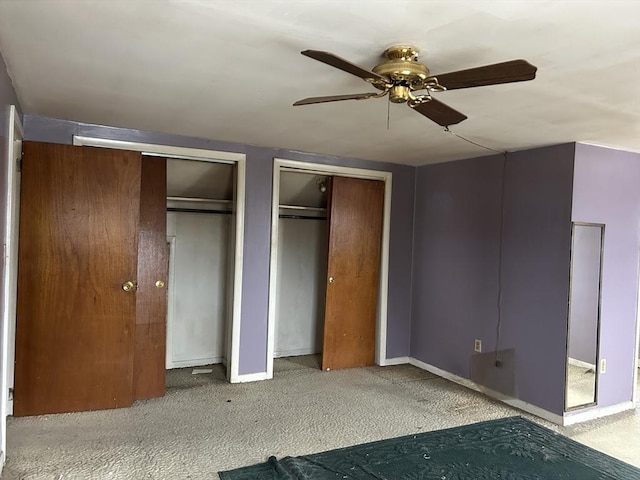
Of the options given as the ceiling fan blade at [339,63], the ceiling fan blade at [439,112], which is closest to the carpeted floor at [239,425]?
the ceiling fan blade at [439,112]

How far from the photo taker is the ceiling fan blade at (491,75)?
150cm

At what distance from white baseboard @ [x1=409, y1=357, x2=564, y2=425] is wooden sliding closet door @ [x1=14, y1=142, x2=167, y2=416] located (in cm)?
275

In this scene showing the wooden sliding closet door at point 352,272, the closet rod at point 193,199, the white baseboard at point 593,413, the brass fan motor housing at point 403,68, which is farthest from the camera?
the wooden sliding closet door at point 352,272

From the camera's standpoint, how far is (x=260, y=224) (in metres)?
4.05

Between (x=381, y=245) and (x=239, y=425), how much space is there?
2323mm

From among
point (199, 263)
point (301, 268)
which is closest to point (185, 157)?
point (199, 263)

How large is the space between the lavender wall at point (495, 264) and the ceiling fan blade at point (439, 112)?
1712 millimetres

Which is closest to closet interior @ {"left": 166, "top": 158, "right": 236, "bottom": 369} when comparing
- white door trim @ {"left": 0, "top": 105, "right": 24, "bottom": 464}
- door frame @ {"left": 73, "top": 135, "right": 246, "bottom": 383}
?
door frame @ {"left": 73, "top": 135, "right": 246, "bottom": 383}

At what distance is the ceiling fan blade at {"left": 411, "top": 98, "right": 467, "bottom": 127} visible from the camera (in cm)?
196

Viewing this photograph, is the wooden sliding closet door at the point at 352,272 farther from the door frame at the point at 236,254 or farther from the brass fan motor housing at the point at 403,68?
the brass fan motor housing at the point at 403,68

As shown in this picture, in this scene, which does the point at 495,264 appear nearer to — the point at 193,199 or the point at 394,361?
the point at 394,361

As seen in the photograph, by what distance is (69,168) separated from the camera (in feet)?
10.3

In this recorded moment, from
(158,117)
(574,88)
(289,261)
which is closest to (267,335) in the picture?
(289,261)

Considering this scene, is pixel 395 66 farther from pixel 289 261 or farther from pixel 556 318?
pixel 289 261
